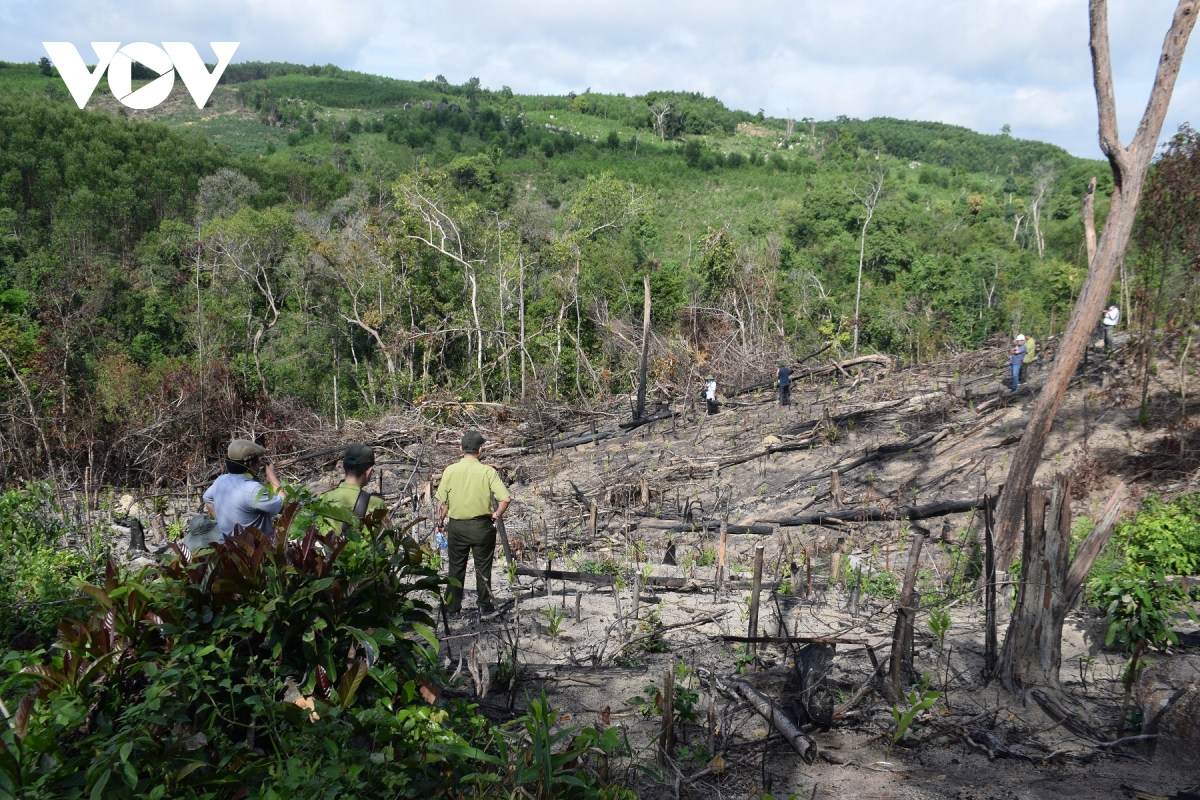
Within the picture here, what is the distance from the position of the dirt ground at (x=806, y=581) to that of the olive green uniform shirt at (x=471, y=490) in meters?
0.73

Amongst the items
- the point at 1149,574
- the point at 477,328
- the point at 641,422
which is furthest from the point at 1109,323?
the point at 477,328

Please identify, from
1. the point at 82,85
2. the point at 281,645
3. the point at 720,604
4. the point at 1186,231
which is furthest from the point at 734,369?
the point at 82,85

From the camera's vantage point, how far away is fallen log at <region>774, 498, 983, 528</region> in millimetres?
8586

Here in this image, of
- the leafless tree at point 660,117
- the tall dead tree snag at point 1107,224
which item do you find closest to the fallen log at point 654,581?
the tall dead tree snag at point 1107,224

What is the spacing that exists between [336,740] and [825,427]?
11333 millimetres

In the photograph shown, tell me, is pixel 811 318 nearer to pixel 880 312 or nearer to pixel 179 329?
pixel 880 312

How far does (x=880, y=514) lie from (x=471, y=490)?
5599 mm

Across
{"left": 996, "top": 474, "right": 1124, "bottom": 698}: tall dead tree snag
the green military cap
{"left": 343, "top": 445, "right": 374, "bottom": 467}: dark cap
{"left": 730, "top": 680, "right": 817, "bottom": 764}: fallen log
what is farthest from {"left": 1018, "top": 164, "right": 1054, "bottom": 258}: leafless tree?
the green military cap

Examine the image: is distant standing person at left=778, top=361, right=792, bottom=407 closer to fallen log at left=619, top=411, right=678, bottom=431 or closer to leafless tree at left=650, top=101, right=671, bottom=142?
fallen log at left=619, top=411, right=678, bottom=431

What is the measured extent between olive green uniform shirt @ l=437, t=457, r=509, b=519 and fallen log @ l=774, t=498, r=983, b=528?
5.01 metres

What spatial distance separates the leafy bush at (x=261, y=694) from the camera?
2.28 meters

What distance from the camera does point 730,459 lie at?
12539 millimetres

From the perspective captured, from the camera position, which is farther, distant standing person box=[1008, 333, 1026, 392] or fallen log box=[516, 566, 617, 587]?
distant standing person box=[1008, 333, 1026, 392]

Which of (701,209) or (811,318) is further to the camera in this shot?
(701,209)
